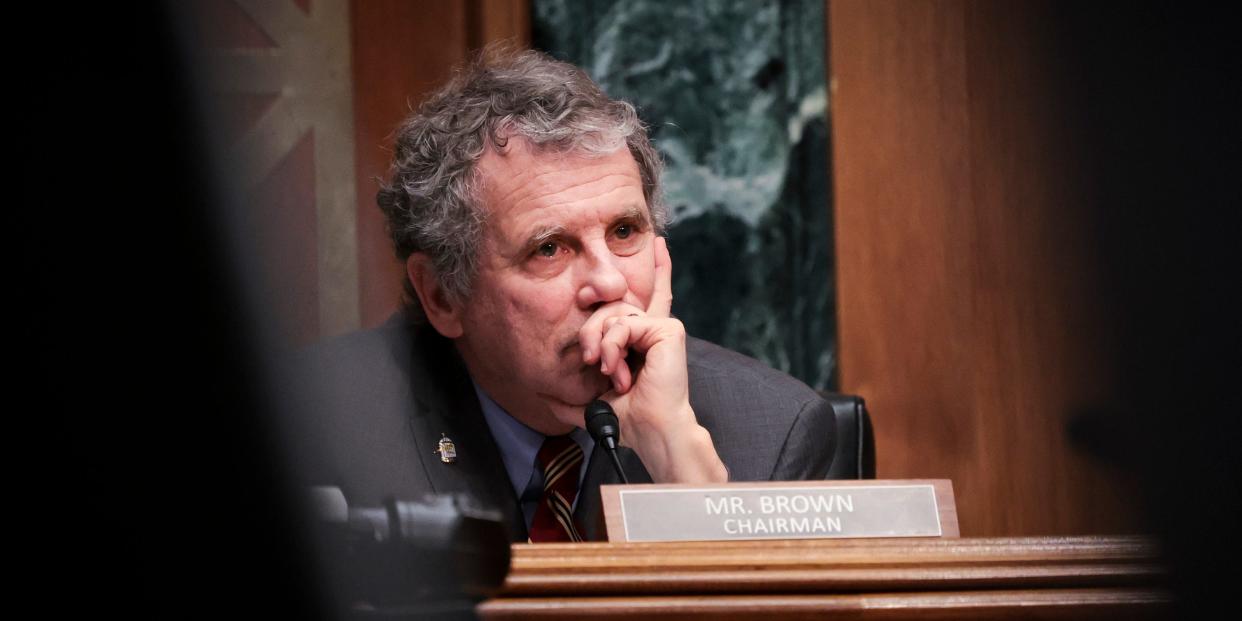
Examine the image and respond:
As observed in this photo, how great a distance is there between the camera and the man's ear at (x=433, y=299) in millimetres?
1889

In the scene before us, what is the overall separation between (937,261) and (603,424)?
1271mm

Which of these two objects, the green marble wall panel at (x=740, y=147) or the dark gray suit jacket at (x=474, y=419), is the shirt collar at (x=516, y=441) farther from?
the green marble wall panel at (x=740, y=147)

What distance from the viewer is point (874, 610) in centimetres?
82

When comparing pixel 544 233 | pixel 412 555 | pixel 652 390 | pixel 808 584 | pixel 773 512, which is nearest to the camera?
pixel 412 555

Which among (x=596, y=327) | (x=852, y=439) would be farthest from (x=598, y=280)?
(x=852, y=439)

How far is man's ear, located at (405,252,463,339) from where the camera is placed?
74.4 inches

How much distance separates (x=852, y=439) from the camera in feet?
6.38

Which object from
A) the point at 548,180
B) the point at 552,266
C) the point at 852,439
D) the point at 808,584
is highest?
the point at 548,180

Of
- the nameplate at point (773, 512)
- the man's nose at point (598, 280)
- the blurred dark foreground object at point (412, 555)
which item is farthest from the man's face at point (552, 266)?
the blurred dark foreground object at point (412, 555)

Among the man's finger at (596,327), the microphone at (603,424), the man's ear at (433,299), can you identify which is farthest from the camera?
the man's ear at (433,299)

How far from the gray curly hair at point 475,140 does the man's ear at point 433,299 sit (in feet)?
0.06

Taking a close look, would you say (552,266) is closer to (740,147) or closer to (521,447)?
(521,447)

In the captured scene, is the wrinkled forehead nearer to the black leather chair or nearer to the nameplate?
the black leather chair

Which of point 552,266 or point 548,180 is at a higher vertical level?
point 548,180
